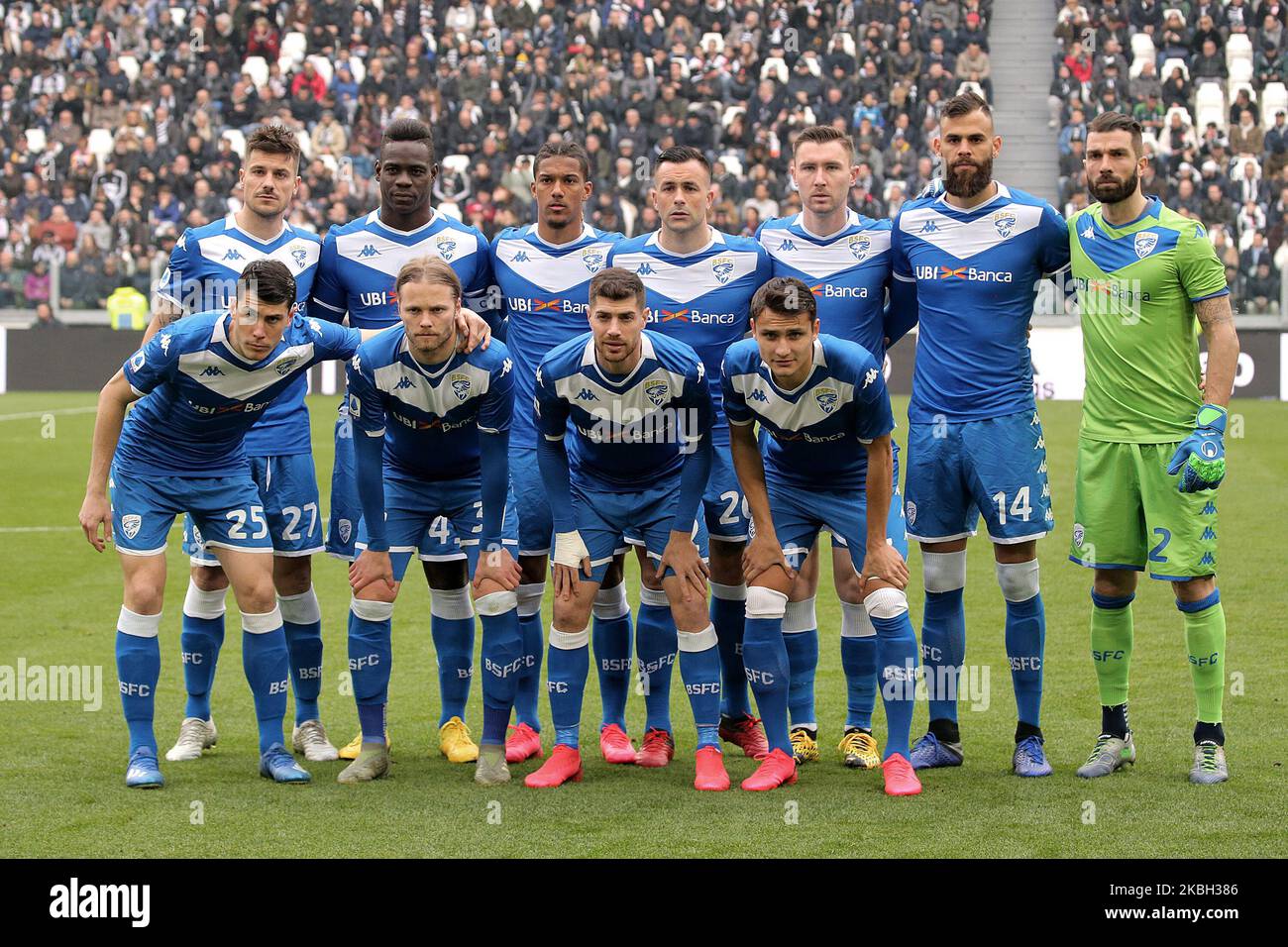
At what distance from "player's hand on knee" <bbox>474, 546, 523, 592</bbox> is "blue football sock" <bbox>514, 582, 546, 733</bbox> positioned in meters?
0.50

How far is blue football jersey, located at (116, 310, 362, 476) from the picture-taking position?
6.05 metres

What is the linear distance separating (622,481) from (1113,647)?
1997mm

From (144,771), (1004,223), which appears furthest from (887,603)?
(144,771)

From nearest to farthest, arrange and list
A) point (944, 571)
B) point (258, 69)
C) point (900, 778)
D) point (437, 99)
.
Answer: point (900, 778)
point (944, 571)
point (437, 99)
point (258, 69)

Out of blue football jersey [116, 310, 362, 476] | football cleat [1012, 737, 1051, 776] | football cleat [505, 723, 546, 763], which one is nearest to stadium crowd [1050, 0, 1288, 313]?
football cleat [1012, 737, 1051, 776]

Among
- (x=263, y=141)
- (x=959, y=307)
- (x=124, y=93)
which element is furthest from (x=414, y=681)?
(x=124, y=93)

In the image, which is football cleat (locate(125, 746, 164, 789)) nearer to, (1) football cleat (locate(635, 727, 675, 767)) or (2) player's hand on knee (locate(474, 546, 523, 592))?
(2) player's hand on knee (locate(474, 546, 523, 592))

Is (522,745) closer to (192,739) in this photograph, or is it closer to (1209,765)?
(192,739)

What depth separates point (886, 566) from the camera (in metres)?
6.06

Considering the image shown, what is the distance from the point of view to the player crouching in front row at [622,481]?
607 centimetres

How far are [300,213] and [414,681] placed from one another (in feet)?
55.4

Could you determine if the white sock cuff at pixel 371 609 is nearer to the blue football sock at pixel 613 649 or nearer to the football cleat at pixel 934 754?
the blue football sock at pixel 613 649

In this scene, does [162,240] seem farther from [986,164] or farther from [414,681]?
[986,164]

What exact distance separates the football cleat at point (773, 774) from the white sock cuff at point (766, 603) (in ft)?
1.66
